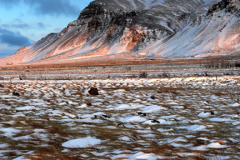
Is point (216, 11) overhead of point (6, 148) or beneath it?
overhead

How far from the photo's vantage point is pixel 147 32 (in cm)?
12988

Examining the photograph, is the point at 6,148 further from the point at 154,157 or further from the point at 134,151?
the point at 154,157

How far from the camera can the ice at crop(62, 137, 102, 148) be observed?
3.59 metres

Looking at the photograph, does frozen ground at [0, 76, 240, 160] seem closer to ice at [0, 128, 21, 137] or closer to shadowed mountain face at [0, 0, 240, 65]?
ice at [0, 128, 21, 137]

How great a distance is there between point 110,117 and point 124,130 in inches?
46.1

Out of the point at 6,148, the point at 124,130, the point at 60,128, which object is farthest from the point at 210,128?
the point at 6,148

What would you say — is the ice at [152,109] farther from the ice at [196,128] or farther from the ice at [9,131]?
the ice at [9,131]

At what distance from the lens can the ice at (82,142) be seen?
359cm

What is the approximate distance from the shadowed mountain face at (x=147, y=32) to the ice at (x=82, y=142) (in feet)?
280

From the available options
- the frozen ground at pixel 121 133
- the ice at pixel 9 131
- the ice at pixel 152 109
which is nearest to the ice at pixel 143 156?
the frozen ground at pixel 121 133

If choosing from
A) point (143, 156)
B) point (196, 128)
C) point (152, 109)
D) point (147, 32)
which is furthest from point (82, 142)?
point (147, 32)

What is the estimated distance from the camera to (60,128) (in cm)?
456

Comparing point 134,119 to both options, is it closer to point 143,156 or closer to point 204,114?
point 204,114

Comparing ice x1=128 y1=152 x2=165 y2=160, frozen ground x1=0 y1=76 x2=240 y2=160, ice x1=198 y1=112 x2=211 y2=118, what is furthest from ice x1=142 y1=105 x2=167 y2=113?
ice x1=128 y1=152 x2=165 y2=160
